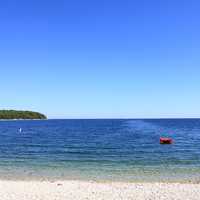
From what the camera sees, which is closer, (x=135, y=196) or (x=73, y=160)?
(x=135, y=196)

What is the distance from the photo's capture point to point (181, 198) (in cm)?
1298

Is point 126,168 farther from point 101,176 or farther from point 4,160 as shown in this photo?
point 4,160

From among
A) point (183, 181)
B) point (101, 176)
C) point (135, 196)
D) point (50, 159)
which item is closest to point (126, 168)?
point (101, 176)

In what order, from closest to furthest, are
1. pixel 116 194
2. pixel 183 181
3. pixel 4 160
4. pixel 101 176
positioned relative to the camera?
pixel 116 194
pixel 183 181
pixel 101 176
pixel 4 160

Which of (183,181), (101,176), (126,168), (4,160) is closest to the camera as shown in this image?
(183,181)

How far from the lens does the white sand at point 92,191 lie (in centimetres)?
1330

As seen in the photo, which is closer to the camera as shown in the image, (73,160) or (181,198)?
(181,198)

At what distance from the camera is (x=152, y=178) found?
62.7 feet

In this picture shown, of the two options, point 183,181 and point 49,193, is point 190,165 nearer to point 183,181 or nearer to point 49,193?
point 183,181

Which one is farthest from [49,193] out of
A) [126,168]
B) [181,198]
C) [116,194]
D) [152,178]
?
[126,168]

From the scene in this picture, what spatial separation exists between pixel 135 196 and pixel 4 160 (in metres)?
16.4

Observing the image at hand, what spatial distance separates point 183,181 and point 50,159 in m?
13.2

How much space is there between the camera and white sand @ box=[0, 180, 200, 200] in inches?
523

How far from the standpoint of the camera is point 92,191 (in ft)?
47.8
